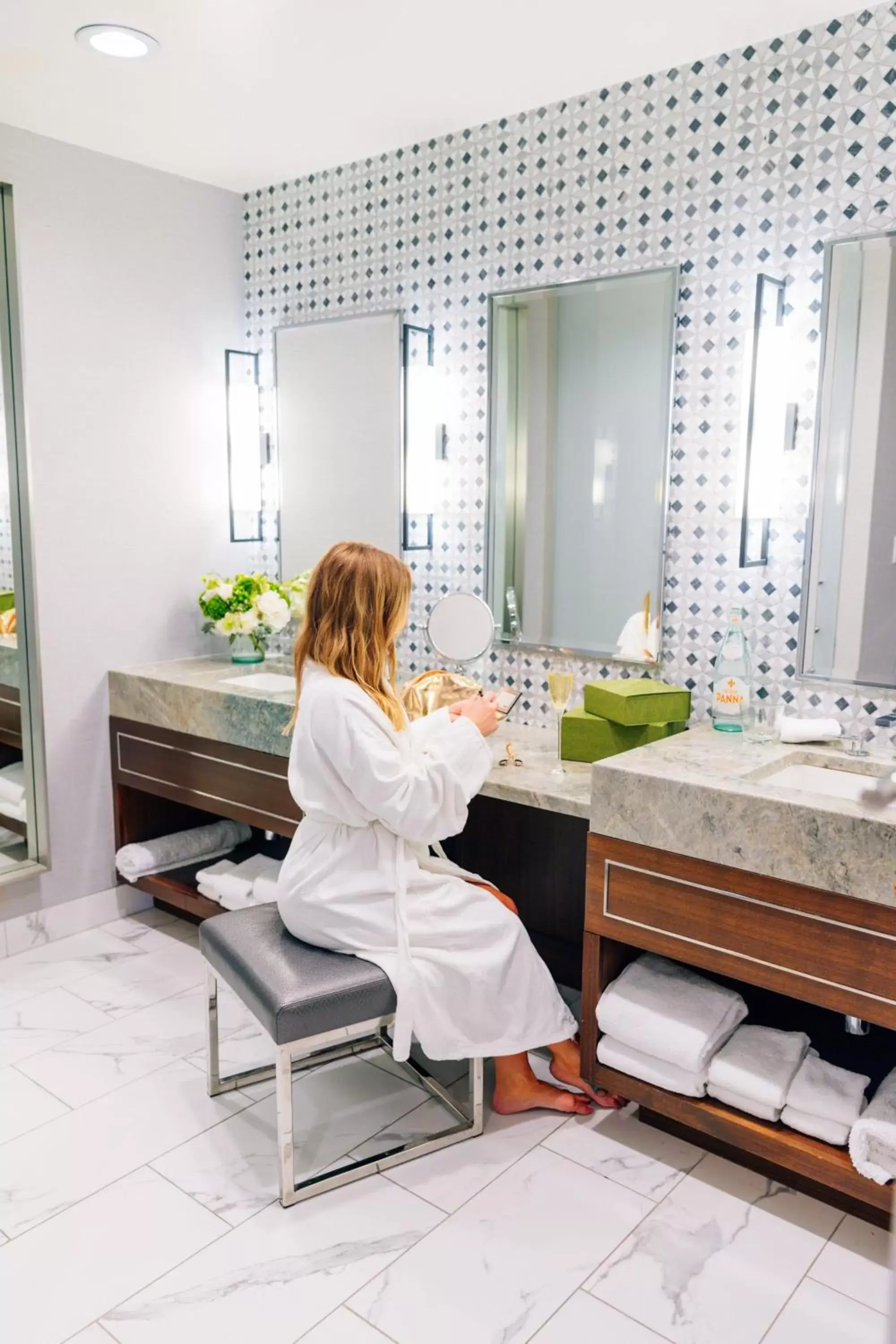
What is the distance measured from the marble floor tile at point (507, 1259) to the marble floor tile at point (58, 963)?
1.58 metres

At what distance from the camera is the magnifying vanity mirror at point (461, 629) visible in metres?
2.99

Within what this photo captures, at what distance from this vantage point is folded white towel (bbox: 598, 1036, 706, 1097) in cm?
209

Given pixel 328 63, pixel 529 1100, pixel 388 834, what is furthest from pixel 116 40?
pixel 529 1100

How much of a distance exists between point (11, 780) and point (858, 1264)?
8.78ft

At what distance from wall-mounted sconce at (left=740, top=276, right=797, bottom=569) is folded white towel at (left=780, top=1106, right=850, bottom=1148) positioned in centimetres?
123

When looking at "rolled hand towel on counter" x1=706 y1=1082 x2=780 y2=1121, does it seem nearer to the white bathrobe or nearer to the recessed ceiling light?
the white bathrobe

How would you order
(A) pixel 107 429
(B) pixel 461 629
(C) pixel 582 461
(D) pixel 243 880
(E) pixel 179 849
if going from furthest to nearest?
(E) pixel 179 849
(A) pixel 107 429
(D) pixel 243 880
(B) pixel 461 629
(C) pixel 582 461

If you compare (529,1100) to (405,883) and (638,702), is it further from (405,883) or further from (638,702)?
(638,702)

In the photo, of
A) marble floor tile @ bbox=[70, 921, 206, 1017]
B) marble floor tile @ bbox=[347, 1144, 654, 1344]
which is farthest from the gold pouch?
marble floor tile @ bbox=[347, 1144, 654, 1344]

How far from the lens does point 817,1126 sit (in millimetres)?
1952

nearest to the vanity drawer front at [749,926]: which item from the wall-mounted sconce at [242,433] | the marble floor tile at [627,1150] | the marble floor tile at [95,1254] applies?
the marble floor tile at [627,1150]

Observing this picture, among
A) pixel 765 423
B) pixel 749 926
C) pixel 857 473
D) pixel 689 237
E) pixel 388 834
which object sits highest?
pixel 689 237

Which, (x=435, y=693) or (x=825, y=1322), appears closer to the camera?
(x=825, y=1322)

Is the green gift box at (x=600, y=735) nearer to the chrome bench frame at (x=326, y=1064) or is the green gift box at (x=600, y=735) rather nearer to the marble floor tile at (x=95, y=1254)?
the chrome bench frame at (x=326, y=1064)
